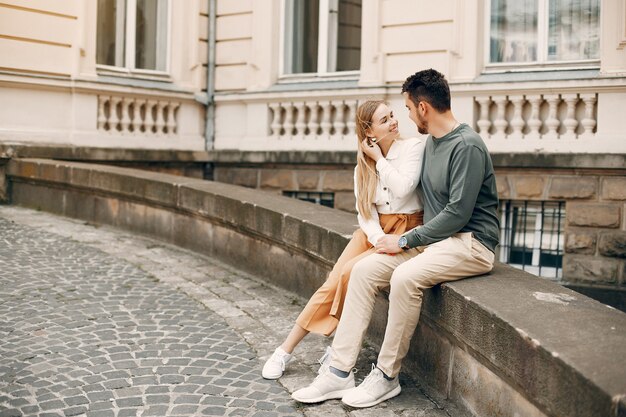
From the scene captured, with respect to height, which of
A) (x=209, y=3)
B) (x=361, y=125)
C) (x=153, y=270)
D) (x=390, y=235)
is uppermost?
(x=209, y=3)

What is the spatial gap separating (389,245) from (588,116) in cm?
529

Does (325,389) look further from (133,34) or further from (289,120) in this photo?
(133,34)

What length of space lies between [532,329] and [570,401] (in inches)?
17.9

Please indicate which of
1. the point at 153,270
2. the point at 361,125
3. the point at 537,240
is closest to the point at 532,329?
the point at 361,125

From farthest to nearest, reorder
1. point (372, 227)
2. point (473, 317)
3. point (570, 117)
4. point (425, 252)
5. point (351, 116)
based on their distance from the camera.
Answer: point (351, 116)
point (570, 117)
point (372, 227)
point (425, 252)
point (473, 317)

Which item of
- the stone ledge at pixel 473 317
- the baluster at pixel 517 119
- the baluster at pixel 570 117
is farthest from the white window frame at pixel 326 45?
the stone ledge at pixel 473 317

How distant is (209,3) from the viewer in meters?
11.9

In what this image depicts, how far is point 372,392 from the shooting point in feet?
12.5

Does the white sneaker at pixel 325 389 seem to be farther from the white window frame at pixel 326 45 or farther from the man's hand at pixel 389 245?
the white window frame at pixel 326 45

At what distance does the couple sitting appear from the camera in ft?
12.5

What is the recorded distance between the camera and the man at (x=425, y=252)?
379 centimetres

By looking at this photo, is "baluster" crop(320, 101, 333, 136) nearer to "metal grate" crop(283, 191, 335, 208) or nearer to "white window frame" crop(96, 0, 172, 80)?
"metal grate" crop(283, 191, 335, 208)

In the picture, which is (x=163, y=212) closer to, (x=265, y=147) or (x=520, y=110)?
(x=265, y=147)

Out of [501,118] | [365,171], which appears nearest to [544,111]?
[501,118]
